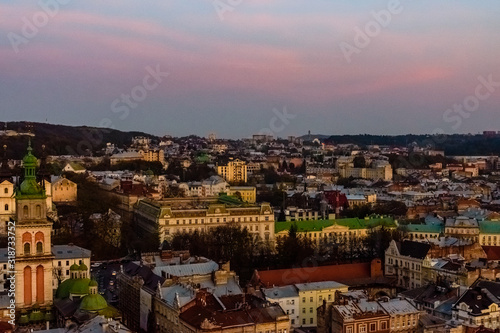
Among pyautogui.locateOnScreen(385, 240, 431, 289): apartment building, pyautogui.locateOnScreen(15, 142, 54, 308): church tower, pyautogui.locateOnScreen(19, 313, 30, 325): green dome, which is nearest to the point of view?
pyautogui.locateOnScreen(19, 313, 30, 325): green dome

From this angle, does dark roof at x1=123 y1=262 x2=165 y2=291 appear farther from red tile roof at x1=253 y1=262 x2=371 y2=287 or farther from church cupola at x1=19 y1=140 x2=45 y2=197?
church cupola at x1=19 y1=140 x2=45 y2=197

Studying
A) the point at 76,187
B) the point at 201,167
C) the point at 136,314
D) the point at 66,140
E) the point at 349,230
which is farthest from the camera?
the point at 66,140

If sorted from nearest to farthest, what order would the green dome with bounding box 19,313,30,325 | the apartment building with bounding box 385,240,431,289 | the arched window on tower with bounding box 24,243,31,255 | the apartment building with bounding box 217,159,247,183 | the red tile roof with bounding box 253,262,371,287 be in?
the green dome with bounding box 19,313,30,325
the arched window on tower with bounding box 24,243,31,255
the red tile roof with bounding box 253,262,371,287
the apartment building with bounding box 385,240,431,289
the apartment building with bounding box 217,159,247,183

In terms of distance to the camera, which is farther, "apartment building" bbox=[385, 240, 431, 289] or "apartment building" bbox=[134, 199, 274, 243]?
"apartment building" bbox=[134, 199, 274, 243]

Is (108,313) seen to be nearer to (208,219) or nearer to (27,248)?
(27,248)

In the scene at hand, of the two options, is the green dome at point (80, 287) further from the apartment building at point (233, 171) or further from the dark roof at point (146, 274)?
the apartment building at point (233, 171)

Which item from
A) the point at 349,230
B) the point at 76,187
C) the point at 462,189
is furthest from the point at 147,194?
the point at 462,189

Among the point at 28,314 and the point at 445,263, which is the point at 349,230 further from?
the point at 28,314

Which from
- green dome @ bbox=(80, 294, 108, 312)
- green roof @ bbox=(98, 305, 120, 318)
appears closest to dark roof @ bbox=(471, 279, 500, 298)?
green roof @ bbox=(98, 305, 120, 318)
